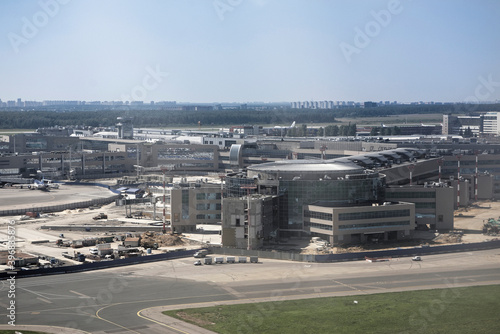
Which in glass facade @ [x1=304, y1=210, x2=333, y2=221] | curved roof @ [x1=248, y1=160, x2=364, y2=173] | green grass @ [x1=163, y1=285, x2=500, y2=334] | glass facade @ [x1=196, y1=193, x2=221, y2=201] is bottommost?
green grass @ [x1=163, y1=285, x2=500, y2=334]

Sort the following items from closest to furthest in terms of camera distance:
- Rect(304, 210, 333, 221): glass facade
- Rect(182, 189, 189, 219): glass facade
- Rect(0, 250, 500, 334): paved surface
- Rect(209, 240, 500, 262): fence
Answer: Rect(0, 250, 500, 334): paved surface, Rect(209, 240, 500, 262): fence, Rect(304, 210, 333, 221): glass facade, Rect(182, 189, 189, 219): glass facade

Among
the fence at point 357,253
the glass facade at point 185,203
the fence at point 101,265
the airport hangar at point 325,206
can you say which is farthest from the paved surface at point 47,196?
the fence at point 357,253

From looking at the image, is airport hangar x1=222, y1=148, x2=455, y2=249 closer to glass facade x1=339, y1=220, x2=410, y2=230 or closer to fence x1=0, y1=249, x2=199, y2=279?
glass facade x1=339, y1=220, x2=410, y2=230

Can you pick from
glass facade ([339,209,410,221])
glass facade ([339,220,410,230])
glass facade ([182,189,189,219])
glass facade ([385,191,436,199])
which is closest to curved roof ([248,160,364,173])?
glass facade ([385,191,436,199])

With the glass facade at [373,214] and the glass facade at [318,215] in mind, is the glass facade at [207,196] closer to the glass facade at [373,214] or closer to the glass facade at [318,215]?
the glass facade at [318,215]

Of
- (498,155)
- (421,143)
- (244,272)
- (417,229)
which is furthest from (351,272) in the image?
(421,143)
